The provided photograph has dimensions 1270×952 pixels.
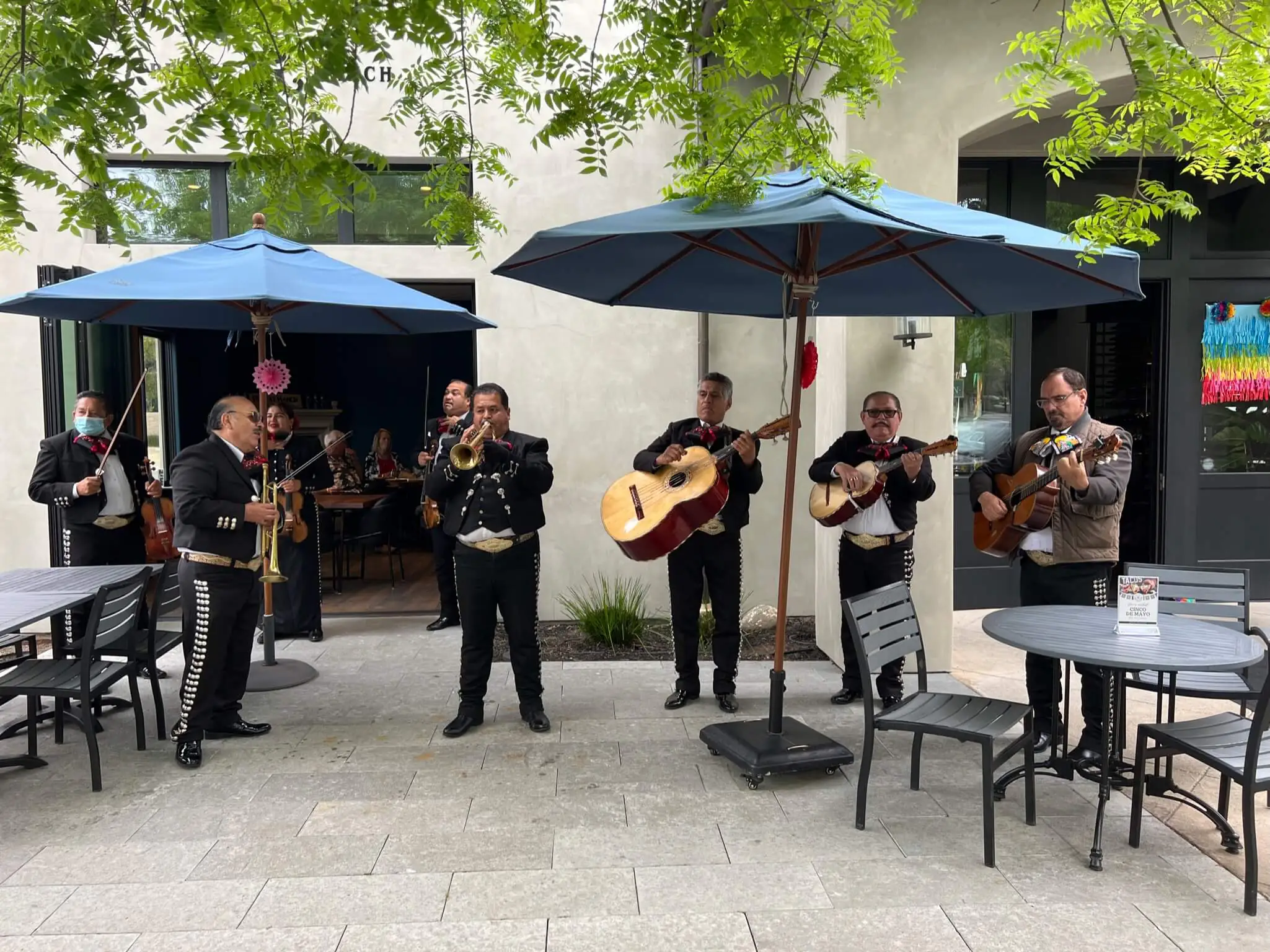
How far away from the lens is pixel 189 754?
4.30 metres

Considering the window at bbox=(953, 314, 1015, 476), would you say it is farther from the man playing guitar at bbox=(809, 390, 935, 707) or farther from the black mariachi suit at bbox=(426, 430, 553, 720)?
the black mariachi suit at bbox=(426, 430, 553, 720)

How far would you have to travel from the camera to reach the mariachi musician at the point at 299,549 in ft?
19.8

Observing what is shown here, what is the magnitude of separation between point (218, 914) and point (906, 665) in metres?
4.26

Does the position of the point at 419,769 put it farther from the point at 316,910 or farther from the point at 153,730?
the point at 153,730

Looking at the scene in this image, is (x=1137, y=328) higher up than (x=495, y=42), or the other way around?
(x=495, y=42)

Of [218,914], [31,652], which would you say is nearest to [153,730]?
[31,652]

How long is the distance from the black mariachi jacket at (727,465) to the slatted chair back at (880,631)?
3.81 feet

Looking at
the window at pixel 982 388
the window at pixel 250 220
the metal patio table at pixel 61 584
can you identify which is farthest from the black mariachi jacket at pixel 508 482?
the window at pixel 982 388

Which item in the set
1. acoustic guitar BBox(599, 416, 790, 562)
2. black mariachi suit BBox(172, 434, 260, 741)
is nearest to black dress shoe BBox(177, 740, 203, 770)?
black mariachi suit BBox(172, 434, 260, 741)

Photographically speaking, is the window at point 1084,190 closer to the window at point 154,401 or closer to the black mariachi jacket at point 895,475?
the black mariachi jacket at point 895,475

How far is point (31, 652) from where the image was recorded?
5379mm

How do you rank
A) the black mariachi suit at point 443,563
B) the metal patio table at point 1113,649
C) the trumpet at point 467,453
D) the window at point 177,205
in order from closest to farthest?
the metal patio table at point 1113,649, the trumpet at point 467,453, the black mariachi suit at point 443,563, the window at point 177,205

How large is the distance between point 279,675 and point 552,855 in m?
3.02

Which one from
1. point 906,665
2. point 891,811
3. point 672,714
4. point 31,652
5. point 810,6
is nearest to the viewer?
point 810,6
